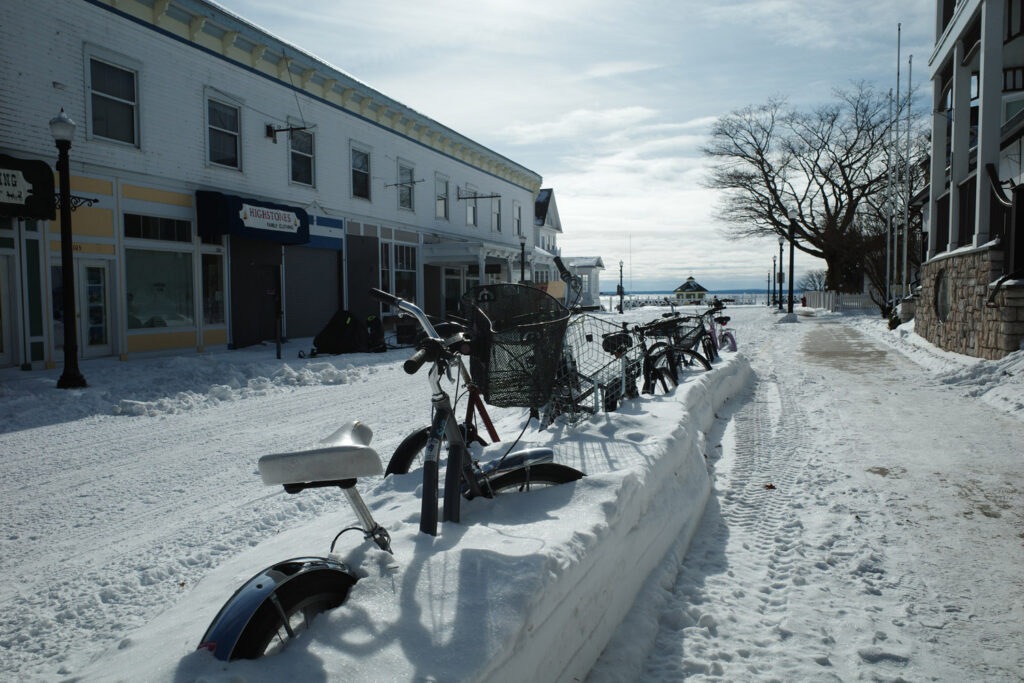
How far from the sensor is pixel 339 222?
766 inches

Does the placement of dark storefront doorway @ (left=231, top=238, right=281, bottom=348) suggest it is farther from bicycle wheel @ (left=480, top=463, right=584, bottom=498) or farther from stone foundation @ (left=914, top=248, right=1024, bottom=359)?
stone foundation @ (left=914, top=248, right=1024, bottom=359)

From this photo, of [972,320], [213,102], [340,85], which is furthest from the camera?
[340,85]

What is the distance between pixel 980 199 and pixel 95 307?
17025mm

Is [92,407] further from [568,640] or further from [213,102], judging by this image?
[213,102]

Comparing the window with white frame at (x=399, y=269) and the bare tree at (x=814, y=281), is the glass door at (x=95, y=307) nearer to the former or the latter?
the window with white frame at (x=399, y=269)

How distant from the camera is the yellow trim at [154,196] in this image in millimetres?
12925

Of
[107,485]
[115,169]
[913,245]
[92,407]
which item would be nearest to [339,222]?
[115,169]

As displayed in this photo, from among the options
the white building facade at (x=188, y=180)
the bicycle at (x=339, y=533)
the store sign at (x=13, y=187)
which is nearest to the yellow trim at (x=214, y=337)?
the white building facade at (x=188, y=180)

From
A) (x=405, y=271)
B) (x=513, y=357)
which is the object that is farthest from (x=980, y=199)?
(x=405, y=271)

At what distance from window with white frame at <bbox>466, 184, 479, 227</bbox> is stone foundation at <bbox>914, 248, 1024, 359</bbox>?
17575 mm

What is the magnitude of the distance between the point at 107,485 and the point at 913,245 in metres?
47.2

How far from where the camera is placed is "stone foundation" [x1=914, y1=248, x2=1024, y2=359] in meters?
10.1

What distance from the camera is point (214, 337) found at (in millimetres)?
15117

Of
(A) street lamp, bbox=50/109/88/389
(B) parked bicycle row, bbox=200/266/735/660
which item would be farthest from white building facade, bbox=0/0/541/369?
(B) parked bicycle row, bbox=200/266/735/660
